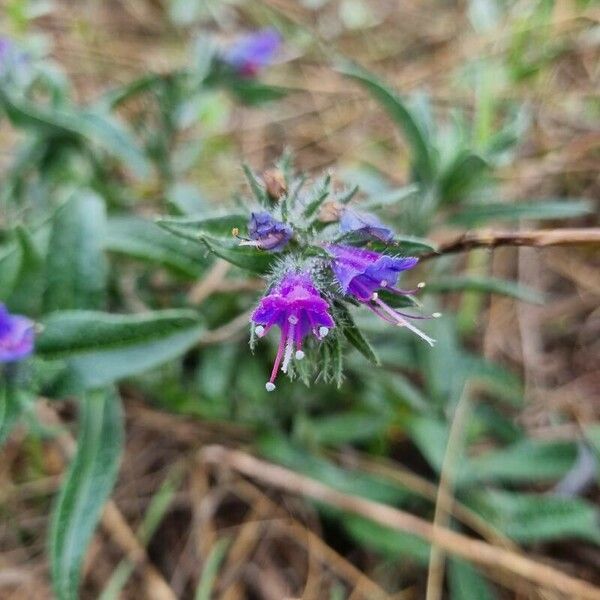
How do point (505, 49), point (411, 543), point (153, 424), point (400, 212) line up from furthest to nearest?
point (505, 49) < point (153, 424) < point (400, 212) < point (411, 543)

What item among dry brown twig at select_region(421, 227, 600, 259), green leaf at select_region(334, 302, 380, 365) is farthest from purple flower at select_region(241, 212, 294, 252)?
dry brown twig at select_region(421, 227, 600, 259)

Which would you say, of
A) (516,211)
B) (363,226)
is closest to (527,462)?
(516,211)

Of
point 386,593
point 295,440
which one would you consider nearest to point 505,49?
point 295,440

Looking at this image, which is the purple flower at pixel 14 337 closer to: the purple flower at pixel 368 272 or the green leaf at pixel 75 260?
the green leaf at pixel 75 260

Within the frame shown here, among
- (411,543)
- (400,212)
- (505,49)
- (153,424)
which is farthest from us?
(505,49)

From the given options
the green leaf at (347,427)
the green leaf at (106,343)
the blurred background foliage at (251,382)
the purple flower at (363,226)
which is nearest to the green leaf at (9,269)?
the blurred background foliage at (251,382)

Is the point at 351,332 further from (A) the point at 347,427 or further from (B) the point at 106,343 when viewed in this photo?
(A) the point at 347,427

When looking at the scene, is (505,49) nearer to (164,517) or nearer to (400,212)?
(400,212)
